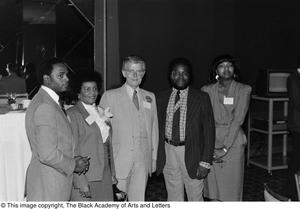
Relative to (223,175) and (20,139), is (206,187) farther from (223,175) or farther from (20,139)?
(20,139)

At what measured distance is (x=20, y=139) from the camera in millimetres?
4207

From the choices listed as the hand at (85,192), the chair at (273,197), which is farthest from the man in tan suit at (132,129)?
the chair at (273,197)

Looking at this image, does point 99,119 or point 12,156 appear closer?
point 99,119

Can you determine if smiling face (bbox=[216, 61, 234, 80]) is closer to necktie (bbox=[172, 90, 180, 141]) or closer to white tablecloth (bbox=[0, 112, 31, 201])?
necktie (bbox=[172, 90, 180, 141])

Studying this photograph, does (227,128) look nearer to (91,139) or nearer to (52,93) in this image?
(91,139)

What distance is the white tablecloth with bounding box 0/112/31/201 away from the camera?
4.13m

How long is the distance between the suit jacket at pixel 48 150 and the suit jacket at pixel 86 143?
141mm

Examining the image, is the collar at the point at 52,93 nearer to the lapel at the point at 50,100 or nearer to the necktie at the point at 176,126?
the lapel at the point at 50,100

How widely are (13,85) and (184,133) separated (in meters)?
3.03

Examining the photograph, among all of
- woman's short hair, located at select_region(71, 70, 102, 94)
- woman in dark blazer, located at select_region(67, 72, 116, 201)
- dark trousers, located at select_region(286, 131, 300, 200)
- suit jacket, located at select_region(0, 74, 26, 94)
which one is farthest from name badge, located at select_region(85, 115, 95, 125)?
suit jacket, located at select_region(0, 74, 26, 94)

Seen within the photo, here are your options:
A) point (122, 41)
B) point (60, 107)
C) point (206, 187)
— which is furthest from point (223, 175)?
point (122, 41)

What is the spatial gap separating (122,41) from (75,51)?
662 millimetres

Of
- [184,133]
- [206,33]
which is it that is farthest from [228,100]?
[206,33]

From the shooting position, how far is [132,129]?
3.17m
